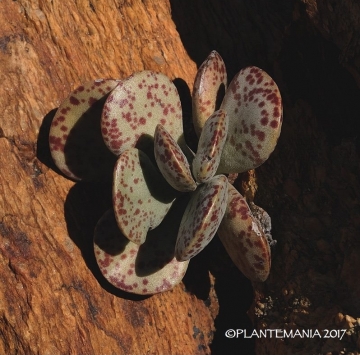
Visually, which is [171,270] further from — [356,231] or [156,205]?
[356,231]

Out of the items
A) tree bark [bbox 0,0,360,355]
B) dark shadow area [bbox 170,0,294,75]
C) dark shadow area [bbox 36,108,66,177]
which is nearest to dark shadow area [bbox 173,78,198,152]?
tree bark [bbox 0,0,360,355]

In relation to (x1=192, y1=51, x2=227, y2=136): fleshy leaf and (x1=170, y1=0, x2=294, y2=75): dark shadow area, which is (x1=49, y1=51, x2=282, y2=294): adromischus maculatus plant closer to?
(x1=192, y1=51, x2=227, y2=136): fleshy leaf

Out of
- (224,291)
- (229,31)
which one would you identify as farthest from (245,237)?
(229,31)

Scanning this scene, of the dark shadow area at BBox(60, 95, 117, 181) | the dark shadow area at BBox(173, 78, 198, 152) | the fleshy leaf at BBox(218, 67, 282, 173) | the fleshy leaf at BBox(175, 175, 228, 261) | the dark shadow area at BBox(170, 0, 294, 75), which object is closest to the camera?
the fleshy leaf at BBox(175, 175, 228, 261)

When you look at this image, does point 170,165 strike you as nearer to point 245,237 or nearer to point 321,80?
point 245,237

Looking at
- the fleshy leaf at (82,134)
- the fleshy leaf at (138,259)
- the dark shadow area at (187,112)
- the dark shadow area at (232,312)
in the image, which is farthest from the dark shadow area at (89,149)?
the dark shadow area at (232,312)

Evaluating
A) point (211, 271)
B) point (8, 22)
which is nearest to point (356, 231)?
point (211, 271)
